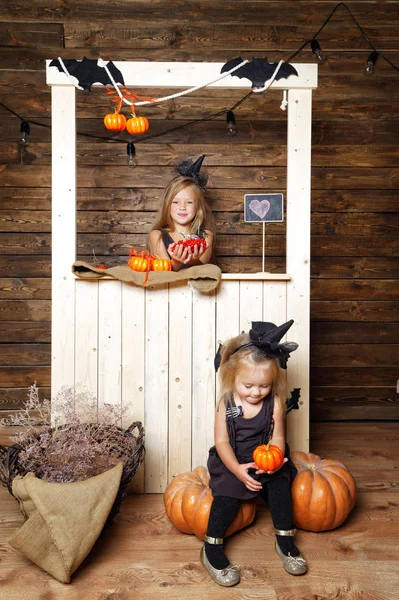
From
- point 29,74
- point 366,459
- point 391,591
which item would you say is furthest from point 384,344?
point 29,74

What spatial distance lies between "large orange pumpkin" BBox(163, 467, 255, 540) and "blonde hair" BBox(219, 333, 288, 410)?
1.18 ft

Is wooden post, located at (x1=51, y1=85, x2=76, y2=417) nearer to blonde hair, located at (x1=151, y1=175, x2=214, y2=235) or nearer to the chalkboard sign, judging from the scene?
blonde hair, located at (x1=151, y1=175, x2=214, y2=235)

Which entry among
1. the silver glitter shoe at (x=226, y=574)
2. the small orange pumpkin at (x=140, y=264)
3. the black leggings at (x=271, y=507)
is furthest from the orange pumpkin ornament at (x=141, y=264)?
the silver glitter shoe at (x=226, y=574)

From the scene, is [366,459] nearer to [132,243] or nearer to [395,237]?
[395,237]

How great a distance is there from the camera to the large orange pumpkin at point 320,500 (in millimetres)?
2084

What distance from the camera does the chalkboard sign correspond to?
250 centimetres

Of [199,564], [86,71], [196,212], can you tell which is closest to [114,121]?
[86,71]

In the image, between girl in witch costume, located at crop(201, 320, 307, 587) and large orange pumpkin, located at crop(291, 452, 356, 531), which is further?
large orange pumpkin, located at crop(291, 452, 356, 531)

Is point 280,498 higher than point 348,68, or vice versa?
point 348,68

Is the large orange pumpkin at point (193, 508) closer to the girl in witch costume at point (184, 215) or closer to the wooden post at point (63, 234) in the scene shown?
the wooden post at point (63, 234)

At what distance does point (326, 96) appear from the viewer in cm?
368

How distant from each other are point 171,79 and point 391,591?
2.13 meters

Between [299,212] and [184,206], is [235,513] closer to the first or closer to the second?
[299,212]

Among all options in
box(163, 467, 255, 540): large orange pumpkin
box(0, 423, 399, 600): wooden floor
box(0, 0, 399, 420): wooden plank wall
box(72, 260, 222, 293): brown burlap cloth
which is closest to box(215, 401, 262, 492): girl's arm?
box(163, 467, 255, 540): large orange pumpkin
